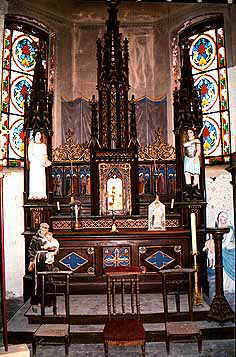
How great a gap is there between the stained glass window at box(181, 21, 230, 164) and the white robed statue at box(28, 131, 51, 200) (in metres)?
3.76

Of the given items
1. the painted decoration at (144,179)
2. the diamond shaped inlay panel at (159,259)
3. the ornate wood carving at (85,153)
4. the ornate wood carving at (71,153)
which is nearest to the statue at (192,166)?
the diamond shaped inlay panel at (159,259)

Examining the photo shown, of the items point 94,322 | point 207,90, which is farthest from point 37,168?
point 207,90

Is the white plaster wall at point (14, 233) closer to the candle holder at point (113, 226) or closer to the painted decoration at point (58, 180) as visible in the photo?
the painted decoration at point (58, 180)

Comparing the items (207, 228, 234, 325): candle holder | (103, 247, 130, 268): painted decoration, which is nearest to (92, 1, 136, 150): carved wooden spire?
(103, 247, 130, 268): painted decoration

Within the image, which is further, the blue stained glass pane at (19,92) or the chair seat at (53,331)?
the blue stained glass pane at (19,92)

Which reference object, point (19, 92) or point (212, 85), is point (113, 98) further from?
point (212, 85)

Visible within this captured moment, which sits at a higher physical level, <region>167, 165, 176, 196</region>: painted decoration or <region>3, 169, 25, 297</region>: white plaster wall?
<region>167, 165, 176, 196</region>: painted decoration

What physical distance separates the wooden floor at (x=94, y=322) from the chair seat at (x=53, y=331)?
424 mm

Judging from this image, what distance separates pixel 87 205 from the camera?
8781 millimetres

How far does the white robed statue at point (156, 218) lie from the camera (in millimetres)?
7367

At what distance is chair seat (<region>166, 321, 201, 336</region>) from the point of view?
190 inches

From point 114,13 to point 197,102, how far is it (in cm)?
262

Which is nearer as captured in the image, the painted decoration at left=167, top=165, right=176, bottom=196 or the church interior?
the church interior

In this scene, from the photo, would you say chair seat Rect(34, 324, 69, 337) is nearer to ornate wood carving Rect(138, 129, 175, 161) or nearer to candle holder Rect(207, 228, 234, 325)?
candle holder Rect(207, 228, 234, 325)
